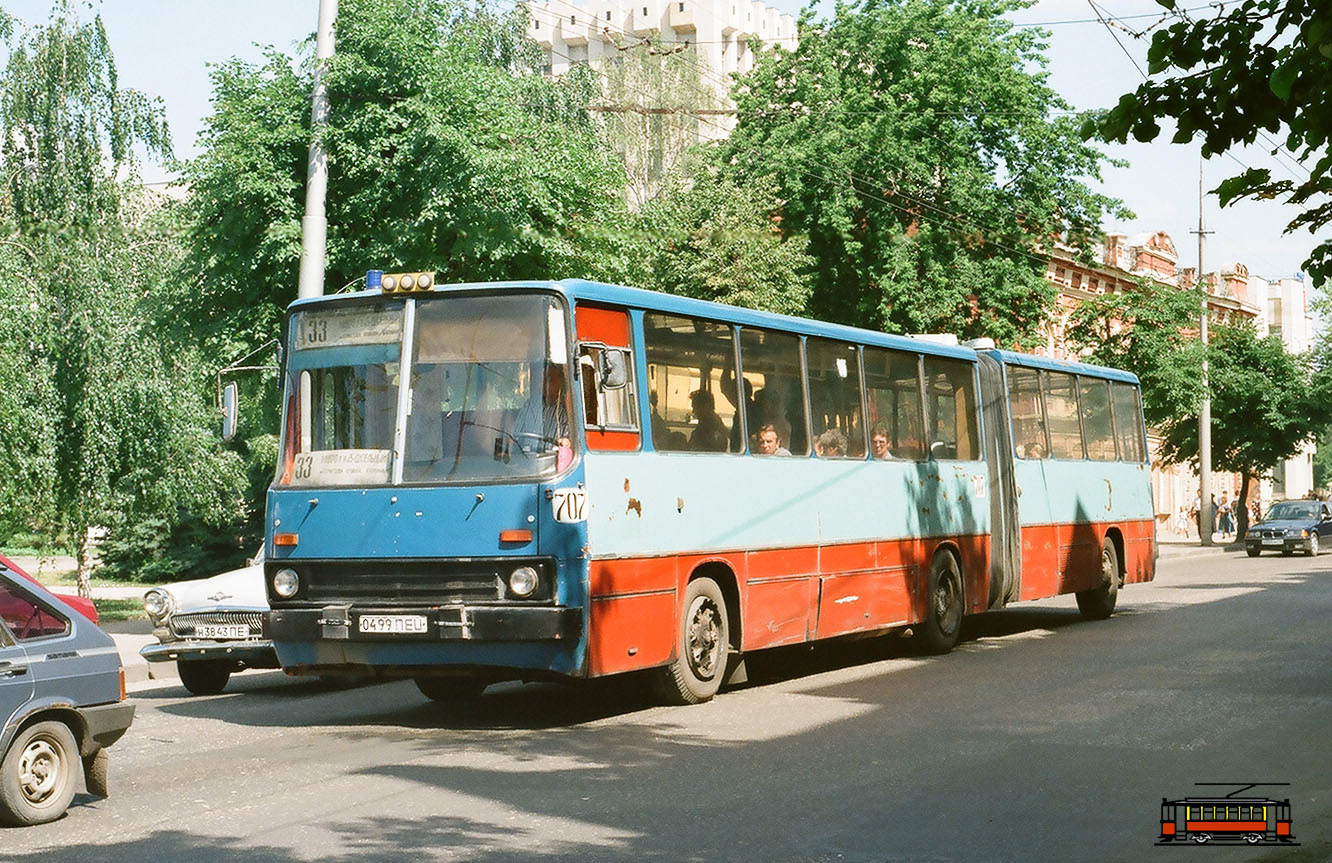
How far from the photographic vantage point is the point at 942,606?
17438 mm

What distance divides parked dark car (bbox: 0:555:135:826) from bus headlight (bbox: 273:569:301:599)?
3020mm

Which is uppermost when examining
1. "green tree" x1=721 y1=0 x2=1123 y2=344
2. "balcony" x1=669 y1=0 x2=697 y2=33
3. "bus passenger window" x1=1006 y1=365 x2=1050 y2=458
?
"balcony" x1=669 y1=0 x2=697 y2=33

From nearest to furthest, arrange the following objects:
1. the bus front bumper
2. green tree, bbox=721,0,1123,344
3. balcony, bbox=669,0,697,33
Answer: the bus front bumper < green tree, bbox=721,0,1123,344 < balcony, bbox=669,0,697,33

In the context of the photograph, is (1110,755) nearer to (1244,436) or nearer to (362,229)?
(362,229)

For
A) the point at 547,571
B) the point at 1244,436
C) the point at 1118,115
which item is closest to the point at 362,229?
the point at 547,571

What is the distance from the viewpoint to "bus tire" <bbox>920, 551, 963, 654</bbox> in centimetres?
1712

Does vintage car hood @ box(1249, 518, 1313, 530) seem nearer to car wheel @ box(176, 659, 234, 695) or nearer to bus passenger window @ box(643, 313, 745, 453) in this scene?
bus passenger window @ box(643, 313, 745, 453)

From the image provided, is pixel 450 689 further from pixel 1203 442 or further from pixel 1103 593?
pixel 1203 442

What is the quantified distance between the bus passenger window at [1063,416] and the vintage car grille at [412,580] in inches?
437

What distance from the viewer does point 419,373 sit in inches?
460

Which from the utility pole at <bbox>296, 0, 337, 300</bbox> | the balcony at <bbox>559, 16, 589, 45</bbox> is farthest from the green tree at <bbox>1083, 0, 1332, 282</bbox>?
the balcony at <bbox>559, 16, 589, 45</bbox>

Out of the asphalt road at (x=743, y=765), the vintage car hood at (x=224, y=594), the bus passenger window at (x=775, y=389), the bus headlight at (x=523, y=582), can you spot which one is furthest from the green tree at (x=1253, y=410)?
the bus headlight at (x=523, y=582)

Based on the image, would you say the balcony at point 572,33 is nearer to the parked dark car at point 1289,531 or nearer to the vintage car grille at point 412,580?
the parked dark car at point 1289,531

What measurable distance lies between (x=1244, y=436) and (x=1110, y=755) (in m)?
52.0
